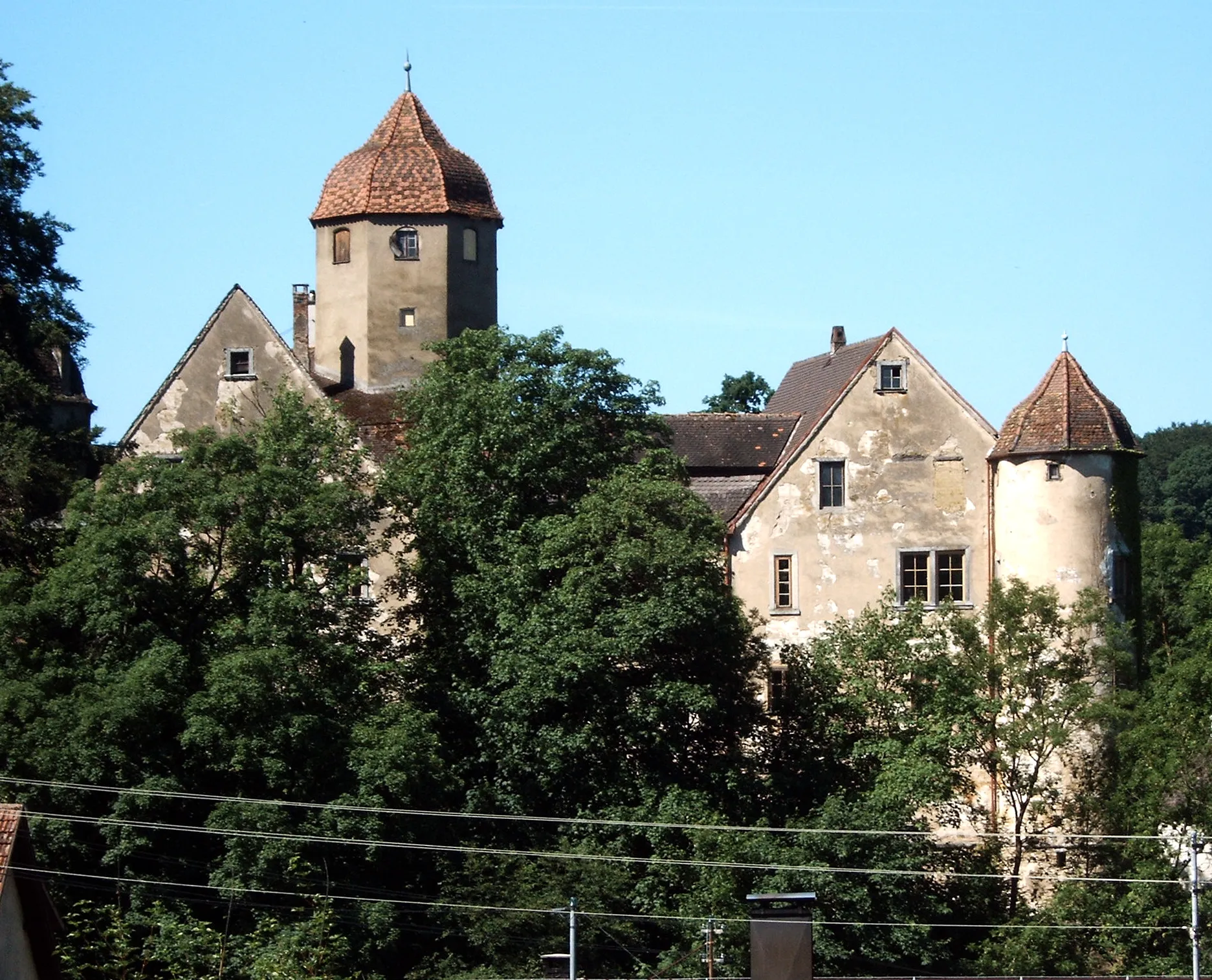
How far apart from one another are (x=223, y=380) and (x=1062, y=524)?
19254mm

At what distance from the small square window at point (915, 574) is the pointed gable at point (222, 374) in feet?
46.6

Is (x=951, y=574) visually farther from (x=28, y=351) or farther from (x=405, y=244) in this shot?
(x=28, y=351)

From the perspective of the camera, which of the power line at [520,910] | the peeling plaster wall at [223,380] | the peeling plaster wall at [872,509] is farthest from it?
the peeling plaster wall at [223,380]

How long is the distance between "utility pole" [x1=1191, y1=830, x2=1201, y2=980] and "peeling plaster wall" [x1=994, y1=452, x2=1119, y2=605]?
650 cm

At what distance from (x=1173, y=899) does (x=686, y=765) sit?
1017 centimetres

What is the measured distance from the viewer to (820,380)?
56.8 meters

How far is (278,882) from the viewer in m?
40.4

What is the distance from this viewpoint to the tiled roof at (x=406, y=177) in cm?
5612

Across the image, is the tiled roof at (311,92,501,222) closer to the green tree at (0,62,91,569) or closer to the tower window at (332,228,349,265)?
the tower window at (332,228,349,265)

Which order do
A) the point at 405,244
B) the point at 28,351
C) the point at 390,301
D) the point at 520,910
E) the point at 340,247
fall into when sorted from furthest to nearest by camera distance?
the point at 340,247 → the point at 405,244 → the point at 390,301 → the point at 28,351 → the point at 520,910

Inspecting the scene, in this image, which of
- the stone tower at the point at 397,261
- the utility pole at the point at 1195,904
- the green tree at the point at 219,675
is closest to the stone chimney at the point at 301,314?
the stone tower at the point at 397,261

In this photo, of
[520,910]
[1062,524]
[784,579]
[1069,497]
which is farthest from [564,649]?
[1069,497]

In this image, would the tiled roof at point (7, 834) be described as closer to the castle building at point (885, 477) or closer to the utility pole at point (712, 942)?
the utility pole at point (712, 942)

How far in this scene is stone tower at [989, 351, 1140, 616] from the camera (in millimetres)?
49219
